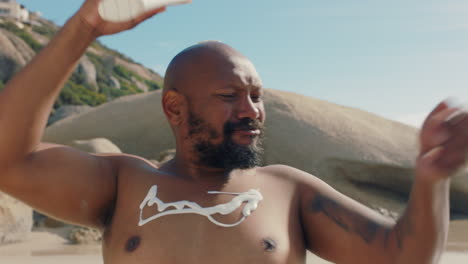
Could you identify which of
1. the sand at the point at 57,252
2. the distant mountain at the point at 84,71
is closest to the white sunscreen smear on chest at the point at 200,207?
the sand at the point at 57,252

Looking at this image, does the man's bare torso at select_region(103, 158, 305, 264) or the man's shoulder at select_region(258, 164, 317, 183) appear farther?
the man's shoulder at select_region(258, 164, 317, 183)

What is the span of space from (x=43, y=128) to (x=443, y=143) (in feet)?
3.84

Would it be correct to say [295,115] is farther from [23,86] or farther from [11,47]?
[11,47]

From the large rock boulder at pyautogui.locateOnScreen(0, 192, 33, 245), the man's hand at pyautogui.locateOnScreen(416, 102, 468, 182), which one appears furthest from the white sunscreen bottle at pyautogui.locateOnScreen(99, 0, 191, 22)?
the large rock boulder at pyautogui.locateOnScreen(0, 192, 33, 245)

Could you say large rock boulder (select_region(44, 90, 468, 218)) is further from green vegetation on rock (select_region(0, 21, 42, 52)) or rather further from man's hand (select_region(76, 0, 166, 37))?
green vegetation on rock (select_region(0, 21, 42, 52))

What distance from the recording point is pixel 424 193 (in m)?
1.42

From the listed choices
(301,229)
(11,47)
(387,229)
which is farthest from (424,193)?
(11,47)

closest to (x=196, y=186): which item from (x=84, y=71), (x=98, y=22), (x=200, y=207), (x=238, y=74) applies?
(x=200, y=207)

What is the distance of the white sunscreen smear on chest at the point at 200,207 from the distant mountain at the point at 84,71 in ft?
80.1

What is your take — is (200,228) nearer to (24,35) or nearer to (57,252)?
(57,252)

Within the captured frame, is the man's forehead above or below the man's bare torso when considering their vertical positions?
above

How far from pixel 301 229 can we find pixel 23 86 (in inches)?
41.0

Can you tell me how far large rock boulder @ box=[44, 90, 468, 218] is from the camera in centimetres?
977

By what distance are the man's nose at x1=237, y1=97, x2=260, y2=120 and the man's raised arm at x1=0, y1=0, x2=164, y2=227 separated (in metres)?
0.43
